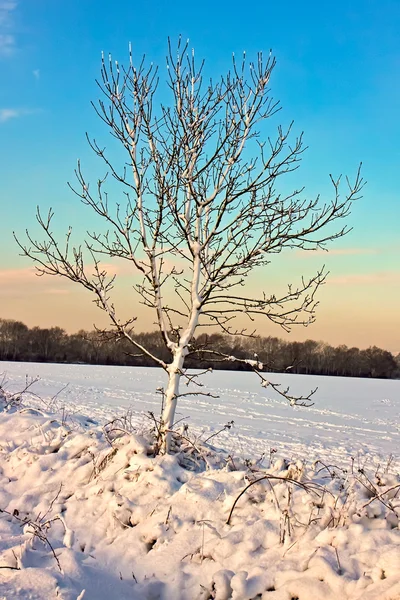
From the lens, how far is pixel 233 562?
396cm

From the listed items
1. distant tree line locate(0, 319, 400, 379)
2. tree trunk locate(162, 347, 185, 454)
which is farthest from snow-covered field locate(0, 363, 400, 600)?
distant tree line locate(0, 319, 400, 379)

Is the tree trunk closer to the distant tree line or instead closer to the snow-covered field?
the snow-covered field

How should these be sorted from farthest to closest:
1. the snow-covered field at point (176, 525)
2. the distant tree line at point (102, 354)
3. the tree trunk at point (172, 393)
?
the distant tree line at point (102, 354) < the tree trunk at point (172, 393) < the snow-covered field at point (176, 525)

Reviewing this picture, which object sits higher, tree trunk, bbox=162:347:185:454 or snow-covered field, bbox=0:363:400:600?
tree trunk, bbox=162:347:185:454

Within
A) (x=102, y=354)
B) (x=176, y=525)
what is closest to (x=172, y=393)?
(x=176, y=525)

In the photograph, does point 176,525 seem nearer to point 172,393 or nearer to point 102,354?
point 172,393

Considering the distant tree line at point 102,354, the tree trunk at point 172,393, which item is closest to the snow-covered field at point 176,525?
the tree trunk at point 172,393

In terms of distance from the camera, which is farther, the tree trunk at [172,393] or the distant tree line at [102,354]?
the distant tree line at [102,354]

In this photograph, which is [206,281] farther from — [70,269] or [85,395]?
[85,395]

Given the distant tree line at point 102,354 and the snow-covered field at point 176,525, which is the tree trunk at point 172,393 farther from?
the distant tree line at point 102,354

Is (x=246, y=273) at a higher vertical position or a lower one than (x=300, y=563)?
higher

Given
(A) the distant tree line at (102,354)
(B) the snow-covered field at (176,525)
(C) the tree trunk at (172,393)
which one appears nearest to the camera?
(B) the snow-covered field at (176,525)

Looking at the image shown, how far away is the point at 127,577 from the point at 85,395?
24354 millimetres

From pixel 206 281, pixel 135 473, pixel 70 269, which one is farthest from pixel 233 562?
→ pixel 70 269
